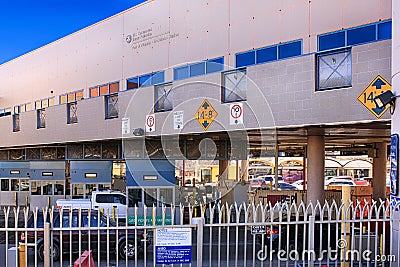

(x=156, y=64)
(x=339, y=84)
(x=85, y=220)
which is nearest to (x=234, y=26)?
(x=156, y=64)

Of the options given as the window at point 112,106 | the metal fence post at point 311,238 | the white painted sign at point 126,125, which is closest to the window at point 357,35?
the metal fence post at point 311,238

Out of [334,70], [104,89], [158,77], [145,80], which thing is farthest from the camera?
[104,89]

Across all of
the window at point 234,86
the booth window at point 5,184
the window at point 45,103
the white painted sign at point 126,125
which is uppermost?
the window at point 45,103

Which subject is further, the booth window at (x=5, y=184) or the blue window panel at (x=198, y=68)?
the booth window at (x=5, y=184)

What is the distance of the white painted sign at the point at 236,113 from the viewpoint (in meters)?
13.5

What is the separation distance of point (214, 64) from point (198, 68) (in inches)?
36.6

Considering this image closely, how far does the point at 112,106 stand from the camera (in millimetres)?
19891

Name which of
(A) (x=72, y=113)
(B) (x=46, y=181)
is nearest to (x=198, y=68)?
(A) (x=72, y=113)

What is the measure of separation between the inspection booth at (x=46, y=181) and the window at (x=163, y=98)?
1330cm

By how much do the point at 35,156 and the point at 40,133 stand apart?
4.79 m

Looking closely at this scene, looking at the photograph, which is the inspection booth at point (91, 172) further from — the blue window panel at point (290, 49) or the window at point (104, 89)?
the blue window panel at point (290, 49)

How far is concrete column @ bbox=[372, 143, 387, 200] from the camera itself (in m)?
23.1

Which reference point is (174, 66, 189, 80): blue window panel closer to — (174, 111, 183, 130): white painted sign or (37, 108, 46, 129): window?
(174, 111, 183, 130): white painted sign

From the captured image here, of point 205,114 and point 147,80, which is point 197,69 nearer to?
point 147,80
